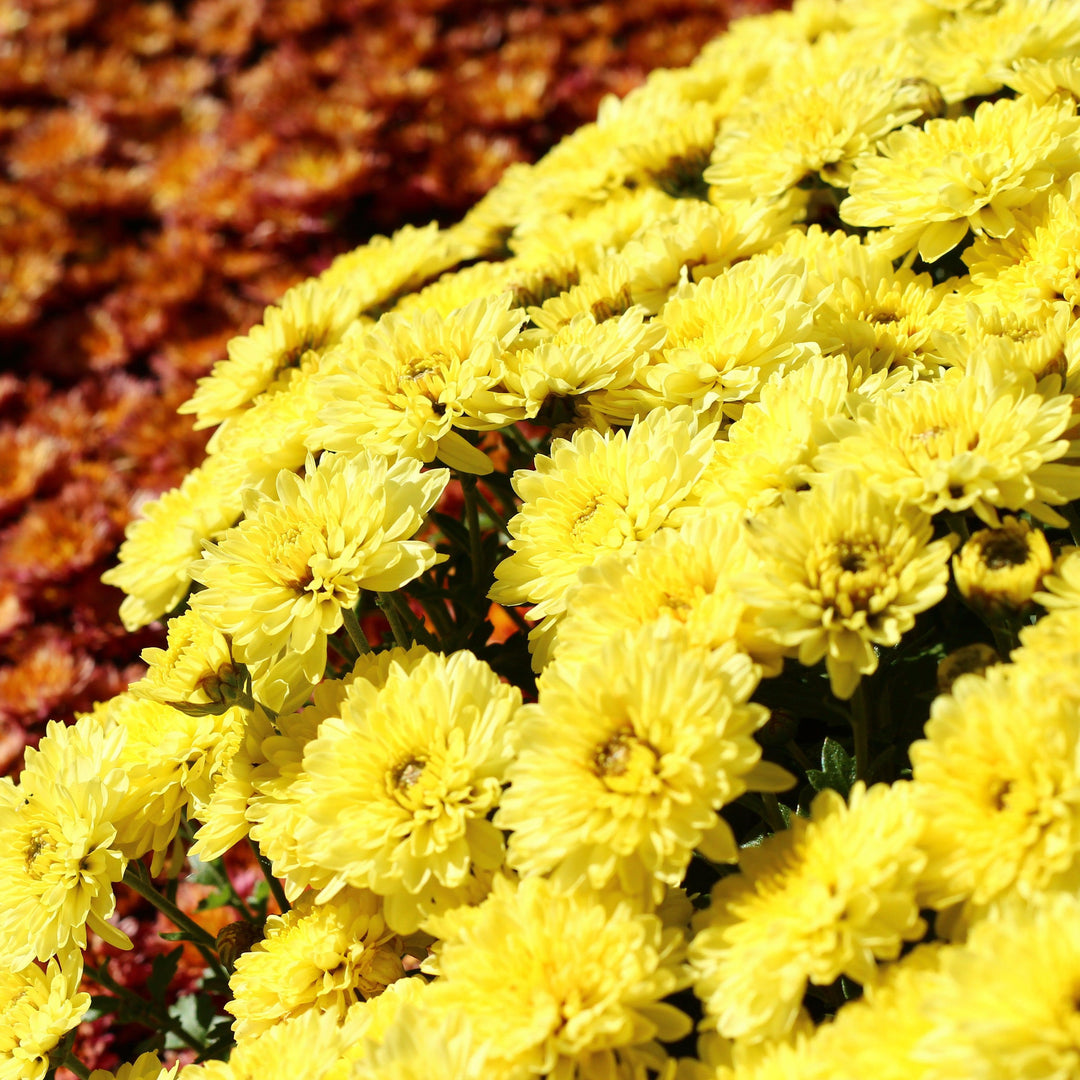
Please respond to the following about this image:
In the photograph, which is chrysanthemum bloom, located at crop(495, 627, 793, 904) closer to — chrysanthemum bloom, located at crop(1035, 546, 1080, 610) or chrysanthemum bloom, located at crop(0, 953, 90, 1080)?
chrysanthemum bloom, located at crop(1035, 546, 1080, 610)

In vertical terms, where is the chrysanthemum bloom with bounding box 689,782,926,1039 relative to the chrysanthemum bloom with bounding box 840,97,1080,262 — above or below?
below

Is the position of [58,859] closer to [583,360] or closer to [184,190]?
[583,360]

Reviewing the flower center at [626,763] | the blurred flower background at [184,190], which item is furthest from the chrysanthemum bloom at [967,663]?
the blurred flower background at [184,190]

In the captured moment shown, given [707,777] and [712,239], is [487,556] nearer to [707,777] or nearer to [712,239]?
[712,239]

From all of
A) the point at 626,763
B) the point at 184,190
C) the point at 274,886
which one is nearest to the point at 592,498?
the point at 626,763

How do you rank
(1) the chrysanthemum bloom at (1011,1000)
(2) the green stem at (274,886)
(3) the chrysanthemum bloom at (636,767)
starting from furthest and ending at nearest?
1. (2) the green stem at (274,886)
2. (3) the chrysanthemum bloom at (636,767)
3. (1) the chrysanthemum bloom at (1011,1000)

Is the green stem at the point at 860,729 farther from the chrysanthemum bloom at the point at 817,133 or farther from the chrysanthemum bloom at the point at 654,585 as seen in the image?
the chrysanthemum bloom at the point at 817,133

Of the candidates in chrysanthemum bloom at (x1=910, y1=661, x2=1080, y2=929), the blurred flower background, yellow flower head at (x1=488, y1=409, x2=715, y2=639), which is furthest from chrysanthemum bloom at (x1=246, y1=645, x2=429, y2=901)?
the blurred flower background
